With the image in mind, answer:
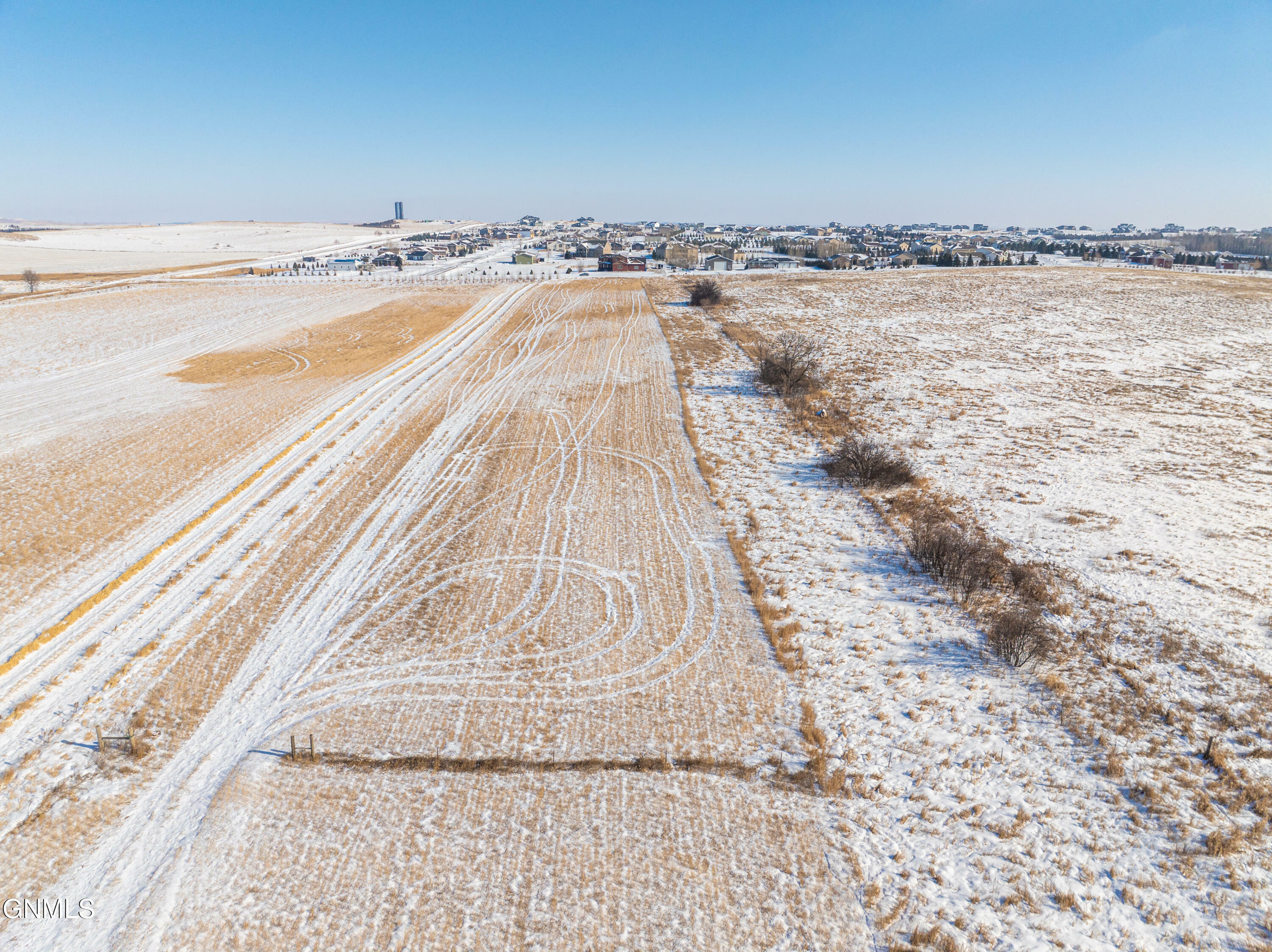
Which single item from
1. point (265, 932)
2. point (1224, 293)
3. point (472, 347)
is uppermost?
point (1224, 293)

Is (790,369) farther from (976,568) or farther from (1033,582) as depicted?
(1033,582)

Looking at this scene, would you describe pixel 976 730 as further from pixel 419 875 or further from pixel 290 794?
pixel 290 794

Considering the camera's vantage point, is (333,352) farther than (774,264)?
No

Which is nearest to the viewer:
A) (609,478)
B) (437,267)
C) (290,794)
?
(290,794)

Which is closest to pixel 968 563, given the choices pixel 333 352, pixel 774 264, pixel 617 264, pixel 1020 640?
pixel 1020 640

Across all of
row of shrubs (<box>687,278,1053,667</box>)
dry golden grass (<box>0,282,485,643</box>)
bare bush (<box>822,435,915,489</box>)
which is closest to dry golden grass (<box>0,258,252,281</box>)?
dry golden grass (<box>0,282,485,643</box>)

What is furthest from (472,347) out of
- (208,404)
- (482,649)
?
(482,649)
